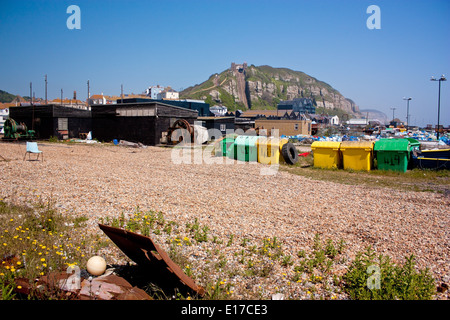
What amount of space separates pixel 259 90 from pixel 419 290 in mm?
193293

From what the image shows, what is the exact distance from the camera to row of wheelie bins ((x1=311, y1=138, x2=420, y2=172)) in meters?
14.6

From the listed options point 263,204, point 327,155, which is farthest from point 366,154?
point 263,204

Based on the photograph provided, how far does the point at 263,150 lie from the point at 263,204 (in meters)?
8.92

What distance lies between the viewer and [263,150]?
17.5 metres

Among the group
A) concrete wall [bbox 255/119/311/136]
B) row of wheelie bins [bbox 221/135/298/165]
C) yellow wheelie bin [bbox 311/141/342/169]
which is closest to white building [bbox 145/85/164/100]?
concrete wall [bbox 255/119/311/136]

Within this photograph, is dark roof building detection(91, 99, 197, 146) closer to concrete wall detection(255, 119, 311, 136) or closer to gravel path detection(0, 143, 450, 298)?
gravel path detection(0, 143, 450, 298)

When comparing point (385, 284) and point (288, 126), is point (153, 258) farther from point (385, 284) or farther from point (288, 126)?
point (288, 126)

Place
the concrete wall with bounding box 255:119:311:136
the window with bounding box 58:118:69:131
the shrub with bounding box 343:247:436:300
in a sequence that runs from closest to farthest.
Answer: the shrub with bounding box 343:247:436:300, the window with bounding box 58:118:69:131, the concrete wall with bounding box 255:119:311:136

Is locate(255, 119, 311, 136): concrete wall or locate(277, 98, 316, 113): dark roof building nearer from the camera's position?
locate(255, 119, 311, 136): concrete wall

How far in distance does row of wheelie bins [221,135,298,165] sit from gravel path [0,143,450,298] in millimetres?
3729

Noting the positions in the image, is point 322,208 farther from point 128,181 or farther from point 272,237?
point 128,181

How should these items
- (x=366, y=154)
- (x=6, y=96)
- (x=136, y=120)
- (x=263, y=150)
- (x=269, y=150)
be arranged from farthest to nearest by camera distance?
1. (x=6, y=96)
2. (x=136, y=120)
3. (x=263, y=150)
4. (x=269, y=150)
5. (x=366, y=154)

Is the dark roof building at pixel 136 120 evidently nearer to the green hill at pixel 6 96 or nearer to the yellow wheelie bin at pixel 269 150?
the yellow wheelie bin at pixel 269 150
